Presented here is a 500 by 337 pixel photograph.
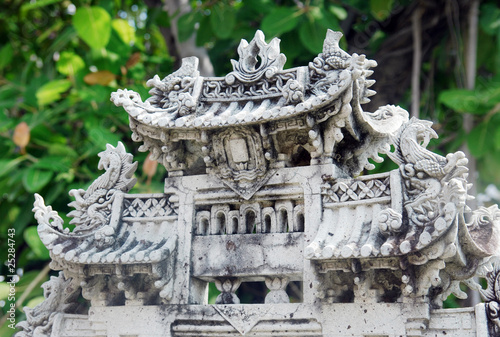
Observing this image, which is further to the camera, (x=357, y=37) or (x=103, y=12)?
(x=357, y=37)

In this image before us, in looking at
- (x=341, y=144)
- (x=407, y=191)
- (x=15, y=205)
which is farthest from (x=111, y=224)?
(x=15, y=205)

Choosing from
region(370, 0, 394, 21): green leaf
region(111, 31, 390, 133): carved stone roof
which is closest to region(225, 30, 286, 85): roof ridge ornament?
region(111, 31, 390, 133): carved stone roof

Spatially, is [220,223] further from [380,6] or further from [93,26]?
[380,6]

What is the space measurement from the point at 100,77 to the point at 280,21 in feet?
7.42

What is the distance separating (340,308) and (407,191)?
844 millimetres

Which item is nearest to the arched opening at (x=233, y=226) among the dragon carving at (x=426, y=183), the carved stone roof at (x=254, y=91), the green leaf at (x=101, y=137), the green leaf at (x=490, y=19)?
the carved stone roof at (x=254, y=91)

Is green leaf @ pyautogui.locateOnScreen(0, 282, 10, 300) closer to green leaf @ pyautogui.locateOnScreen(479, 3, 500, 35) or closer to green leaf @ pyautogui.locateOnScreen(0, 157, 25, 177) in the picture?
green leaf @ pyautogui.locateOnScreen(0, 157, 25, 177)

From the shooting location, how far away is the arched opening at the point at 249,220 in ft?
14.6

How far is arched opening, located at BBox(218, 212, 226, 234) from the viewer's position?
450cm

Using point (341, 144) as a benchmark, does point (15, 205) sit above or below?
above

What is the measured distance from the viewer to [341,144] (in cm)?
439

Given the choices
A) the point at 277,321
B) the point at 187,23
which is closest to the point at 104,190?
the point at 277,321

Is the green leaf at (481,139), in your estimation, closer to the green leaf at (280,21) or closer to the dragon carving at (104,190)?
the green leaf at (280,21)

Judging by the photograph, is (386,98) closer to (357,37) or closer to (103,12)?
(357,37)
